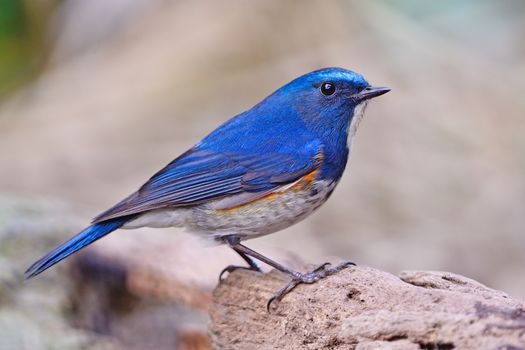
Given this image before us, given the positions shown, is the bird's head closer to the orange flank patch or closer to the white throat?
the white throat

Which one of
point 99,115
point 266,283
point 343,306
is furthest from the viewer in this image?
point 99,115

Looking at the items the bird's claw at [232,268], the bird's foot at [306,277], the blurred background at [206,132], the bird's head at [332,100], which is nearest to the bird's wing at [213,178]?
the bird's head at [332,100]

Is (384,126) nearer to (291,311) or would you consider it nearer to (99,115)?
(99,115)

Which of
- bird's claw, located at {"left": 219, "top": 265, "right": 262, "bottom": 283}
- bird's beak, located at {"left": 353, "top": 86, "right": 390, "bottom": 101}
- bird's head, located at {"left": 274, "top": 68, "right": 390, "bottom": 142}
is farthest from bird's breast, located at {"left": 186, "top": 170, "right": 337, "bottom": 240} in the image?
bird's beak, located at {"left": 353, "top": 86, "right": 390, "bottom": 101}

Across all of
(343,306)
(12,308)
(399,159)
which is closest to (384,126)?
(399,159)

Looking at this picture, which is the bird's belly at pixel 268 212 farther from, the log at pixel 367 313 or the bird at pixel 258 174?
the log at pixel 367 313
